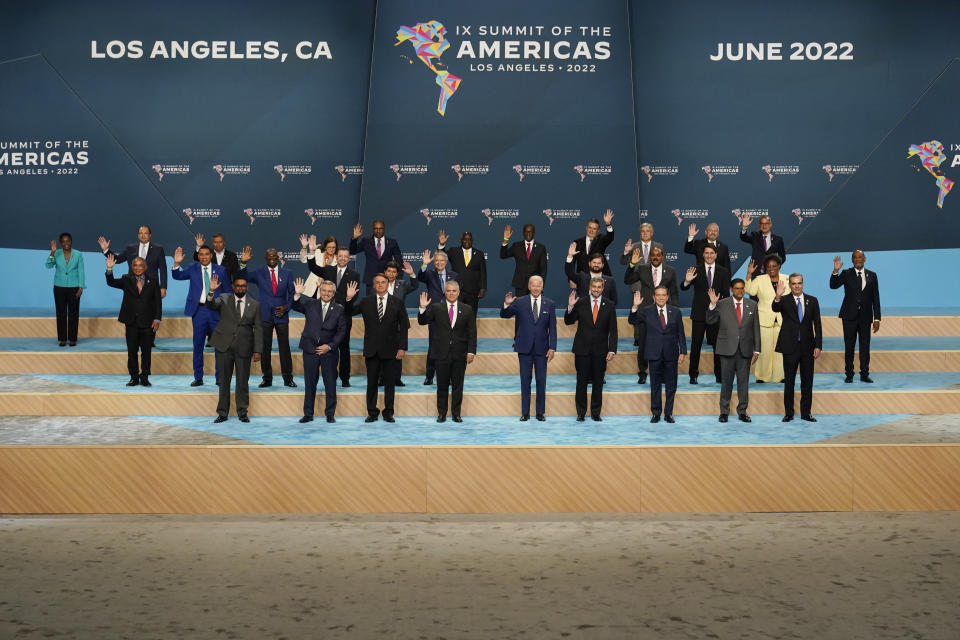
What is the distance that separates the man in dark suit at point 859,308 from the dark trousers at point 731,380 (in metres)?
1.62

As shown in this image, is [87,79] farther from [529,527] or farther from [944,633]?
[944,633]

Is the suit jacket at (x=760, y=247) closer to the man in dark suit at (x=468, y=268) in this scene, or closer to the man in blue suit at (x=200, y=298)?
the man in dark suit at (x=468, y=268)

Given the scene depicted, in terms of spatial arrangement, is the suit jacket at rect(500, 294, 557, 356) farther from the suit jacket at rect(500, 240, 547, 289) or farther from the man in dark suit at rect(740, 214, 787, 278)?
the man in dark suit at rect(740, 214, 787, 278)

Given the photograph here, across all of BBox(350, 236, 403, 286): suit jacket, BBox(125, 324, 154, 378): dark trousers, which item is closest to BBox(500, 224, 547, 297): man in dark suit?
BBox(350, 236, 403, 286): suit jacket

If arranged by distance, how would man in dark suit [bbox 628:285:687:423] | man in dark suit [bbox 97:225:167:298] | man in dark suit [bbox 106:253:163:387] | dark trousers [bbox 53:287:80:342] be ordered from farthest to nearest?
dark trousers [bbox 53:287:80:342] < man in dark suit [bbox 97:225:167:298] < man in dark suit [bbox 106:253:163:387] < man in dark suit [bbox 628:285:687:423]

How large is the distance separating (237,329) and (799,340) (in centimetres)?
455

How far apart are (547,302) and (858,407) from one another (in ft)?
9.22

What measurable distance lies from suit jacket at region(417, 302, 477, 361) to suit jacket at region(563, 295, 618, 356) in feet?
2.71

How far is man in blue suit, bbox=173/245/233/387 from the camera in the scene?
808 cm

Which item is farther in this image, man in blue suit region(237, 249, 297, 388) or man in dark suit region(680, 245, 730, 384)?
man in dark suit region(680, 245, 730, 384)

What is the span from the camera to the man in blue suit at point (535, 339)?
741 centimetres

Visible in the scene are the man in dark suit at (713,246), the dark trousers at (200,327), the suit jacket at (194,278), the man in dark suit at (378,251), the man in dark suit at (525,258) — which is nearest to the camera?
the dark trousers at (200,327)

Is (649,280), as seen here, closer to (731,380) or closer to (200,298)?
(731,380)

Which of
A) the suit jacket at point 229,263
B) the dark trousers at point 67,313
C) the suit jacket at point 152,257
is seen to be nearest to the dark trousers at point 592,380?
the suit jacket at point 229,263
